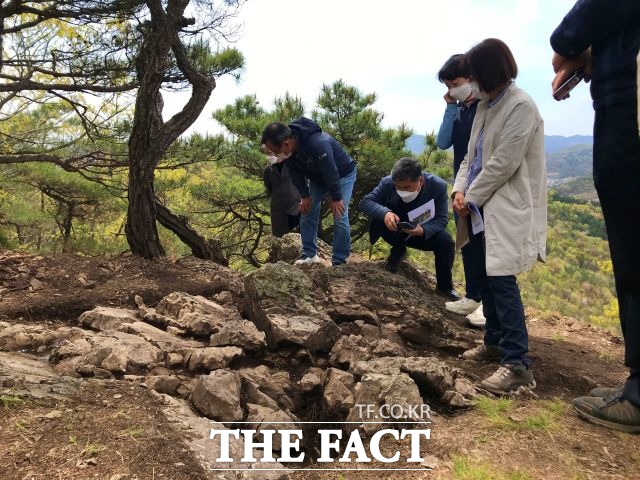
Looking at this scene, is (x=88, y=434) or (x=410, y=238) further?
(x=410, y=238)

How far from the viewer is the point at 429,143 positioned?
8.45 metres

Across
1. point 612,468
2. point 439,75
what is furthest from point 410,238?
point 612,468

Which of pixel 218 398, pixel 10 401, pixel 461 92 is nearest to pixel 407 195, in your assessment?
pixel 461 92

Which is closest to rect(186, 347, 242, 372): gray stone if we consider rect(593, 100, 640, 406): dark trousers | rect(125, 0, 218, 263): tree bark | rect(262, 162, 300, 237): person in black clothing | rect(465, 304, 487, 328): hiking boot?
rect(465, 304, 487, 328): hiking boot

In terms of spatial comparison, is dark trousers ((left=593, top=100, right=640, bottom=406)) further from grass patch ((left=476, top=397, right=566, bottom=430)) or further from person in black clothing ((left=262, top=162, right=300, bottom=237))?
person in black clothing ((left=262, top=162, right=300, bottom=237))

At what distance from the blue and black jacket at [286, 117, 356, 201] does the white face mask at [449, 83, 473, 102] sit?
40.7 inches

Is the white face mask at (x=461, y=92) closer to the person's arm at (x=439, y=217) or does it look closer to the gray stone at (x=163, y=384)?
the person's arm at (x=439, y=217)

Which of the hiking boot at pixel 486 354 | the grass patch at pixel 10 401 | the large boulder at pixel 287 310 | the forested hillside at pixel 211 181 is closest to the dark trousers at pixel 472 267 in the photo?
the hiking boot at pixel 486 354

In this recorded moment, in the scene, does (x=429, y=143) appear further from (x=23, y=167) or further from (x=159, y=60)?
(x=23, y=167)

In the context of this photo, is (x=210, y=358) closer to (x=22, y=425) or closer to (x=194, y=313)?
(x=194, y=313)

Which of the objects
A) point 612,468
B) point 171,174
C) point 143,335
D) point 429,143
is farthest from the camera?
point 429,143

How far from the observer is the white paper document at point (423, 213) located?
3590 millimetres

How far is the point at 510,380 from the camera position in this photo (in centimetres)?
224

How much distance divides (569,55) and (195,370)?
7.65 feet
